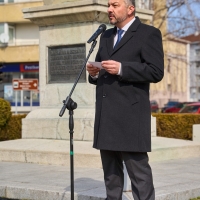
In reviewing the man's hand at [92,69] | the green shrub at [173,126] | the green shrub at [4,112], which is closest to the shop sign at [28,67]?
the green shrub at [173,126]

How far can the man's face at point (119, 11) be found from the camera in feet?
18.4

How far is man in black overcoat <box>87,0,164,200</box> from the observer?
5520mm

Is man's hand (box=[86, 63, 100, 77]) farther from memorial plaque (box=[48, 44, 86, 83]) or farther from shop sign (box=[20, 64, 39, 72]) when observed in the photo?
shop sign (box=[20, 64, 39, 72])

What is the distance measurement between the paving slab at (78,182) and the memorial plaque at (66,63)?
6.97 feet

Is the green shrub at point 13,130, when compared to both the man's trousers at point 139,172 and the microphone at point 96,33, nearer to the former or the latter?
the microphone at point 96,33

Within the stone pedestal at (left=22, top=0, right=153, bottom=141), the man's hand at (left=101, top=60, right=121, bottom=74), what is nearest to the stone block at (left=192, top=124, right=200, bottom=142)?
the stone pedestal at (left=22, top=0, right=153, bottom=141)

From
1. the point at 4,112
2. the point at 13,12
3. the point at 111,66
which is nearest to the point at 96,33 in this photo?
the point at 111,66

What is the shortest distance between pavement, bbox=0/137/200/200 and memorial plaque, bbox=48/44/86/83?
128 cm

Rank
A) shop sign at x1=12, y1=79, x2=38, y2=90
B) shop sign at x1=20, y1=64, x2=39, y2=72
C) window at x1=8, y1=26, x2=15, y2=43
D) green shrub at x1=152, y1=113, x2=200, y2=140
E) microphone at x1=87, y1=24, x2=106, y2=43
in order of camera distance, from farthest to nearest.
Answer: window at x1=8, y1=26, x2=15, y2=43 < shop sign at x1=20, y1=64, x2=39, y2=72 < shop sign at x1=12, y1=79, x2=38, y2=90 < green shrub at x1=152, y1=113, x2=200, y2=140 < microphone at x1=87, y1=24, x2=106, y2=43

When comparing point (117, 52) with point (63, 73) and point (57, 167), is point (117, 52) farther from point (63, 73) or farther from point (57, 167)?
point (63, 73)

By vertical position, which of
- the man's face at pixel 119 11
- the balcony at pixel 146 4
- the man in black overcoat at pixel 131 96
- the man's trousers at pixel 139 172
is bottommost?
the man's trousers at pixel 139 172

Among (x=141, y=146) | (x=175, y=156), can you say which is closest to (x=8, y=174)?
(x=175, y=156)

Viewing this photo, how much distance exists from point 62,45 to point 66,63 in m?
0.38

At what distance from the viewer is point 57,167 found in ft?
32.9
